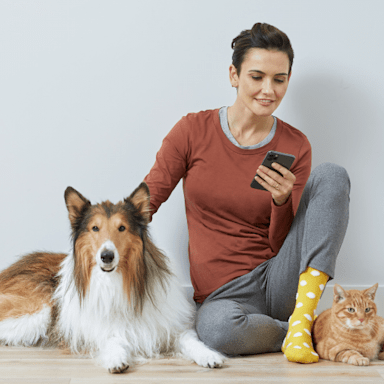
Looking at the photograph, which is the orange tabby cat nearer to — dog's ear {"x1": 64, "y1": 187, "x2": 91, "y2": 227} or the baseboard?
the baseboard

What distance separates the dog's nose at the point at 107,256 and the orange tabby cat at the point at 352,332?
849 mm

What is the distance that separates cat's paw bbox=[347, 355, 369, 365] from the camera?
1653mm

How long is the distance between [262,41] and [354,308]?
44.3 inches

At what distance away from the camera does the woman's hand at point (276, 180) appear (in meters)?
1.74

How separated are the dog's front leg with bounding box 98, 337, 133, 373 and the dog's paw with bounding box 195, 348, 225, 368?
26cm

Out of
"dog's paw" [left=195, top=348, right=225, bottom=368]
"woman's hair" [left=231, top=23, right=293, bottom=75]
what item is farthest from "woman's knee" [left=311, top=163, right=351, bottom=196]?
"dog's paw" [left=195, top=348, right=225, bottom=368]

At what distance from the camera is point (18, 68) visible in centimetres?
230

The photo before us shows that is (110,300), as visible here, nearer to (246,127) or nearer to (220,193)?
(220,193)

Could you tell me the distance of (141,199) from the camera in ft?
5.63

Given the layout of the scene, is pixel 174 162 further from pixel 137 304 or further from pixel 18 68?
pixel 18 68

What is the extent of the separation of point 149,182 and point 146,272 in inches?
16.3

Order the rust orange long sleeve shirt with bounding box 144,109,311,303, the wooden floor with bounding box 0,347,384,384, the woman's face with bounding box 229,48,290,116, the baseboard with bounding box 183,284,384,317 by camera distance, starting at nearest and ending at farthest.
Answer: the wooden floor with bounding box 0,347,384,384 < the woman's face with bounding box 229,48,290,116 < the rust orange long sleeve shirt with bounding box 144,109,311,303 < the baseboard with bounding box 183,284,384,317

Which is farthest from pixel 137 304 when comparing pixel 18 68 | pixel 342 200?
pixel 18 68

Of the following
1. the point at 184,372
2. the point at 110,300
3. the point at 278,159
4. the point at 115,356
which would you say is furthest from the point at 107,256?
the point at 278,159
